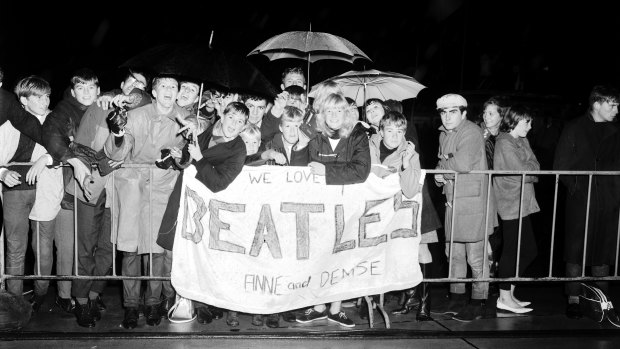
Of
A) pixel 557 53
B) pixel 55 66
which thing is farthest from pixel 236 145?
pixel 557 53

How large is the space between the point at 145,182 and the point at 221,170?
767 millimetres

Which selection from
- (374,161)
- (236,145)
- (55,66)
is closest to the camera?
(236,145)

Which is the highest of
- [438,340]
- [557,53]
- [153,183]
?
[557,53]

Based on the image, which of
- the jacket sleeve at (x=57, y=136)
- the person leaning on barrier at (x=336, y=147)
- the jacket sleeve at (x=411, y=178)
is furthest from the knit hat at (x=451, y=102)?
the jacket sleeve at (x=57, y=136)

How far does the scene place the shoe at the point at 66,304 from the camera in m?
5.70

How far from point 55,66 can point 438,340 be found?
41.7 feet

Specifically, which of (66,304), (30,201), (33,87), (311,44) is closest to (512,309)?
(311,44)

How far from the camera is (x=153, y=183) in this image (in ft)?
17.2

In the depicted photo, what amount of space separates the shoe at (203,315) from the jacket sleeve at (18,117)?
6.83ft

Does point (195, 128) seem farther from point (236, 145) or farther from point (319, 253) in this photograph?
point (319, 253)

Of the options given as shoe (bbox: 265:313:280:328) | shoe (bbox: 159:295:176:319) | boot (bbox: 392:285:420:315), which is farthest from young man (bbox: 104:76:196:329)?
boot (bbox: 392:285:420:315)

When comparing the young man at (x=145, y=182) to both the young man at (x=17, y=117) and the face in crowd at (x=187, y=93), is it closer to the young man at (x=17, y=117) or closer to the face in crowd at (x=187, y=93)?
the face in crowd at (x=187, y=93)

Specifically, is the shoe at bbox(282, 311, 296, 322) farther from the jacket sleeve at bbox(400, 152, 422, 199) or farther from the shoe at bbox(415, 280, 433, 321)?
the jacket sleeve at bbox(400, 152, 422, 199)

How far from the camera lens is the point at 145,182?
17.2ft
